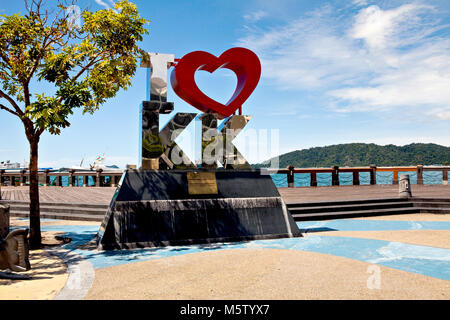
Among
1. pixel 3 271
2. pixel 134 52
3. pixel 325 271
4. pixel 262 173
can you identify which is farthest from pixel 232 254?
pixel 134 52

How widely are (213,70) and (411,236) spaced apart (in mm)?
7275

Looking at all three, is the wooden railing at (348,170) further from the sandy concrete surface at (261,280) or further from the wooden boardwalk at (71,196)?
the sandy concrete surface at (261,280)

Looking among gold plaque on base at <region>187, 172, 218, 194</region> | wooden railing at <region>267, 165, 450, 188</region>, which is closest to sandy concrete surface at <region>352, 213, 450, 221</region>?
gold plaque on base at <region>187, 172, 218, 194</region>

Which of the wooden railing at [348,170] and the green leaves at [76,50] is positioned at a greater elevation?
the green leaves at [76,50]

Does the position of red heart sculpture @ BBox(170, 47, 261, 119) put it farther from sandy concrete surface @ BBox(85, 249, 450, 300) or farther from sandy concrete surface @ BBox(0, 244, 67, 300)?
sandy concrete surface @ BBox(0, 244, 67, 300)

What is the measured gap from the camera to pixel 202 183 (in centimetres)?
943

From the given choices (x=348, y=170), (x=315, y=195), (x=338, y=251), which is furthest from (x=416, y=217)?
(x=348, y=170)

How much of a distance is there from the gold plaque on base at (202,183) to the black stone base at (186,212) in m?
0.09

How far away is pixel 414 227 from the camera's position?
35.4 ft

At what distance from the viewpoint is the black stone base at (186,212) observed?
324 inches

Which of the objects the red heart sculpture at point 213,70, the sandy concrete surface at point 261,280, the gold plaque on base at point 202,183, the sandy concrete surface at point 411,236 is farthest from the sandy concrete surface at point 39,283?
the sandy concrete surface at point 411,236

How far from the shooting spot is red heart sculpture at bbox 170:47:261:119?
9.30 meters
